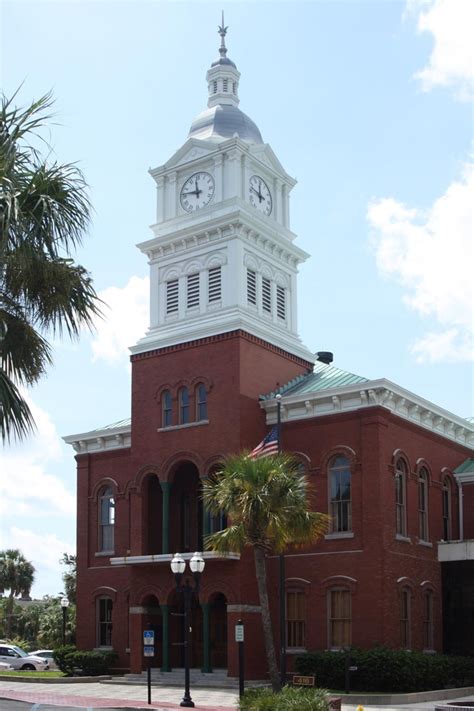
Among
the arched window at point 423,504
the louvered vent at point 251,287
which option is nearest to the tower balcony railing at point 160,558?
the arched window at point 423,504

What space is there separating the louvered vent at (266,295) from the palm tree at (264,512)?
11.4 metres

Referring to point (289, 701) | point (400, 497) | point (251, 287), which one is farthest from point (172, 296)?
point (289, 701)

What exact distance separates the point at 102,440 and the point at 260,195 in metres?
13.5

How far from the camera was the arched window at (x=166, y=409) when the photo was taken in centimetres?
4112

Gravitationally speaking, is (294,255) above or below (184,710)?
above

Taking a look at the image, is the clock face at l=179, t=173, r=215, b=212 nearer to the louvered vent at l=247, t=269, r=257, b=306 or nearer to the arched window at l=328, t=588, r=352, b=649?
the louvered vent at l=247, t=269, r=257, b=306

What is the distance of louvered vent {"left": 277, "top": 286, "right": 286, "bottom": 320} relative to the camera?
43.8 metres

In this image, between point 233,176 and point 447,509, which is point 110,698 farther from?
point 233,176

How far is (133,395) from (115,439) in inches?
186

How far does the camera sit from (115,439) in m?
46.6

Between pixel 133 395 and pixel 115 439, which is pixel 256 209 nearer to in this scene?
pixel 133 395

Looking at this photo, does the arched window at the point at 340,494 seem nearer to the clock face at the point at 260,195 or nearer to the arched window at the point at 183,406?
the arched window at the point at 183,406

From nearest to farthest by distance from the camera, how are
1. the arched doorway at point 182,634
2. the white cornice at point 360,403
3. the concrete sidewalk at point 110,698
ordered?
the concrete sidewalk at point 110,698 → the white cornice at point 360,403 → the arched doorway at point 182,634

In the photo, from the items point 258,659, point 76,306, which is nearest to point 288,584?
point 258,659
